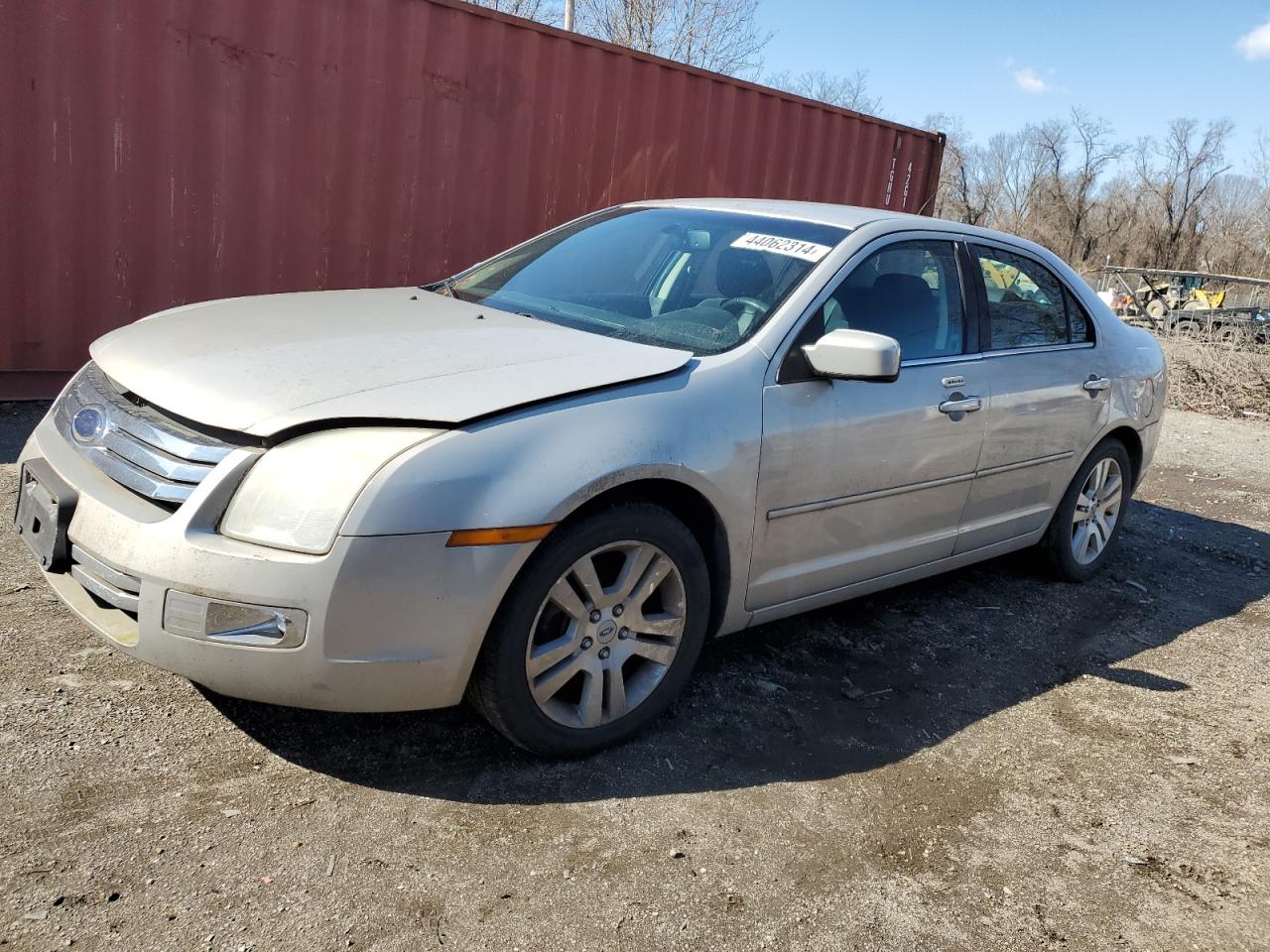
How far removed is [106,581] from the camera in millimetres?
2545

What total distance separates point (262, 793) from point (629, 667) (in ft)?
3.39

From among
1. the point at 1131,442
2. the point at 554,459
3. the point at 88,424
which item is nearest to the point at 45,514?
the point at 88,424

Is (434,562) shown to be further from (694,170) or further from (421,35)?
(694,170)

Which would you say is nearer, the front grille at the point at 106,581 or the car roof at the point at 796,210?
the front grille at the point at 106,581

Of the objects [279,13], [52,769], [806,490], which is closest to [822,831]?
[806,490]

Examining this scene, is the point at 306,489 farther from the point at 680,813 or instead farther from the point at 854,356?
the point at 854,356

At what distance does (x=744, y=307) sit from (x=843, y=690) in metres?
1.33

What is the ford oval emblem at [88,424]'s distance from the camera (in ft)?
9.24

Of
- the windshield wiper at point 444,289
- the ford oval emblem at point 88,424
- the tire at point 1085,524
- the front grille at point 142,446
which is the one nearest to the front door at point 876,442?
the tire at point 1085,524

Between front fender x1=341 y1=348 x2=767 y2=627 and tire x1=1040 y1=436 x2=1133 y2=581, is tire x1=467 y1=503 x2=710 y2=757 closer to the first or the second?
front fender x1=341 y1=348 x2=767 y2=627

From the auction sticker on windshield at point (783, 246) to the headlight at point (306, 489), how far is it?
5.37 feet

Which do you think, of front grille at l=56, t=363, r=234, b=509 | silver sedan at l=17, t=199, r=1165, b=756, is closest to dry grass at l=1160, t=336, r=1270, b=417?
silver sedan at l=17, t=199, r=1165, b=756

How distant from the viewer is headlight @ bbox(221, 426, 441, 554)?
240 centimetres

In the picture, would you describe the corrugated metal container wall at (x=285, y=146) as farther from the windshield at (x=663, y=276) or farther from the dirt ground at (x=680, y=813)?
the windshield at (x=663, y=276)
